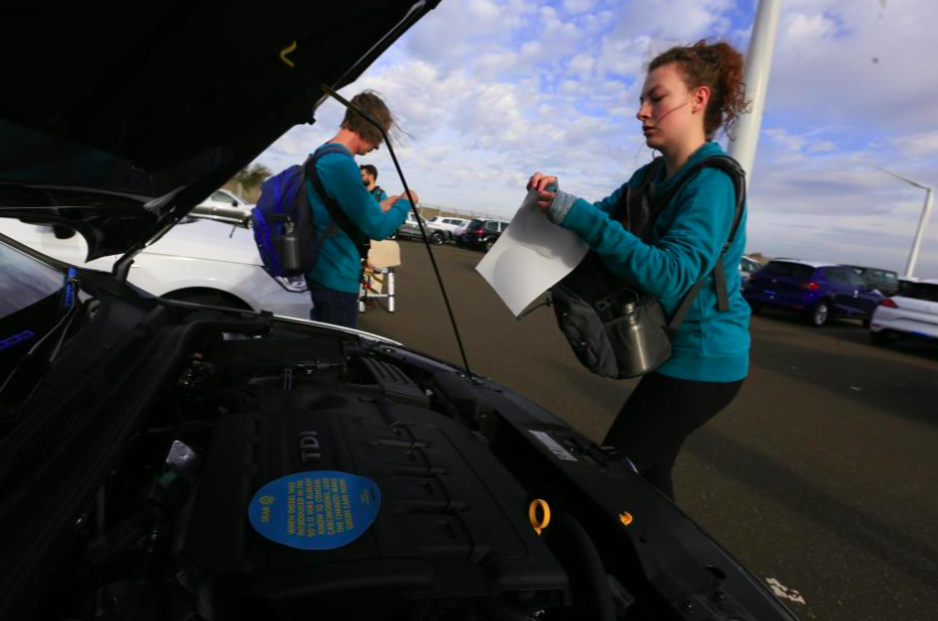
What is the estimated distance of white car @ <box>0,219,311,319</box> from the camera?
359 cm

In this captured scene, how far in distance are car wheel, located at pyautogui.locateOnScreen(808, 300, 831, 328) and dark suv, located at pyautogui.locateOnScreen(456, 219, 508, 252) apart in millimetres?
14165

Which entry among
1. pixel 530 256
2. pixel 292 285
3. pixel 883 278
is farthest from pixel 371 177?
pixel 883 278

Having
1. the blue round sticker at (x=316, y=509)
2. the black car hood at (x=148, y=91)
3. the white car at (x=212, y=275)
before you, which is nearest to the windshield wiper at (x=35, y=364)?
the black car hood at (x=148, y=91)

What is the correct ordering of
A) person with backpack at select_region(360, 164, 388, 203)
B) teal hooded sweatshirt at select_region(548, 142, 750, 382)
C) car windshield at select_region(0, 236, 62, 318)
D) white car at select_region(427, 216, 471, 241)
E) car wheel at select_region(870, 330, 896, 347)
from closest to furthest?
car windshield at select_region(0, 236, 62, 318) → teal hooded sweatshirt at select_region(548, 142, 750, 382) → person with backpack at select_region(360, 164, 388, 203) → car wheel at select_region(870, 330, 896, 347) → white car at select_region(427, 216, 471, 241)

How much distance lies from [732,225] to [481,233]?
22.9 m

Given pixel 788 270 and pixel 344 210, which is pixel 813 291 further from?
pixel 344 210

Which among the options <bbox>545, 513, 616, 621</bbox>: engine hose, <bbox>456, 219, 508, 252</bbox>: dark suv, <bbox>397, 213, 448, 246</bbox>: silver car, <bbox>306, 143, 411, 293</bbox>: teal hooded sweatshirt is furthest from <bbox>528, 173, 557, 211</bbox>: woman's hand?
<bbox>397, 213, 448, 246</bbox>: silver car

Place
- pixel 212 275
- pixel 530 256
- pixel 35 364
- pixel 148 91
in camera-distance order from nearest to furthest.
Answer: pixel 35 364 → pixel 148 91 → pixel 530 256 → pixel 212 275

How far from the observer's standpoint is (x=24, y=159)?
46.3 inches

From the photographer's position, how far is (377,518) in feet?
3.29

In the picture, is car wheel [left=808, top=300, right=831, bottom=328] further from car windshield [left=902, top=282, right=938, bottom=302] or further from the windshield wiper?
the windshield wiper

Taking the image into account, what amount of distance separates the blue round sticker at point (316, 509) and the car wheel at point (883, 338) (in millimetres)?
11046

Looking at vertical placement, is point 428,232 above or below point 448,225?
below

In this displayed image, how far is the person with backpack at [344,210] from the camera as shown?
2.69m
